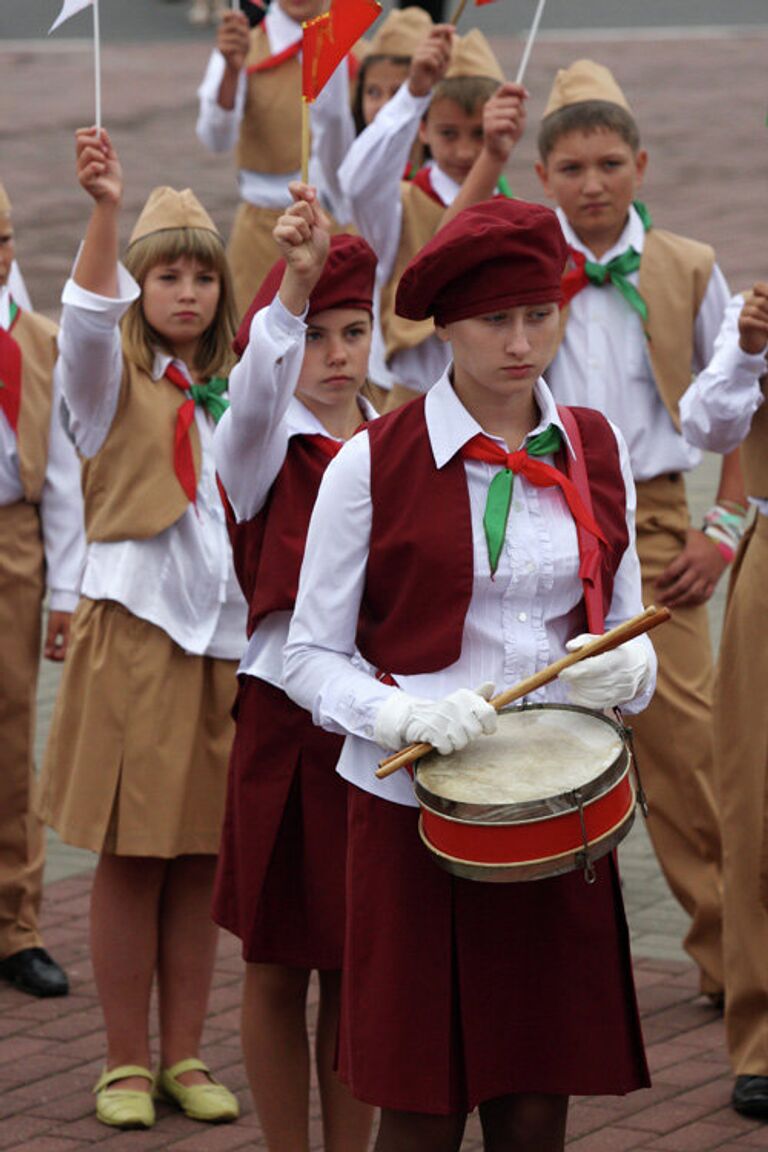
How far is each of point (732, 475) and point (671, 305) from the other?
482 millimetres

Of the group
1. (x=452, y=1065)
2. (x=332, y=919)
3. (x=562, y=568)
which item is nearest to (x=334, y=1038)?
(x=332, y=919)

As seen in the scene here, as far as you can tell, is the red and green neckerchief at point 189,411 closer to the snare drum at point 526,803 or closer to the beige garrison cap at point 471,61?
the snare drum at point 526,803

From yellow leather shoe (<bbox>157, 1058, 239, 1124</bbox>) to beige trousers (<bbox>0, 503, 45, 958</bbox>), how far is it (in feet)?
3.22

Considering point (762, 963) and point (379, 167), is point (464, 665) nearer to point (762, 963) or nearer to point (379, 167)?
point (762, 963)

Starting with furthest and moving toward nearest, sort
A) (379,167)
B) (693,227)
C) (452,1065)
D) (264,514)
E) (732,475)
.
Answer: (693,227)
(379,167)
(732,475)
(264,514)
(452,1065)

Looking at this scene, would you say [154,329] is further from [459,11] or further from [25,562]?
[459,11]

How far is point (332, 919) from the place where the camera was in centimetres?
458

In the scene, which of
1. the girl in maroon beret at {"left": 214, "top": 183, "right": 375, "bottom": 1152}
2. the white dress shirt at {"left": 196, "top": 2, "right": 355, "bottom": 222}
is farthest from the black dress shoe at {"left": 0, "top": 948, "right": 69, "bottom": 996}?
the white dress shirt at {"left": 196, "top": 2, "right": 355, "bottom": 222}

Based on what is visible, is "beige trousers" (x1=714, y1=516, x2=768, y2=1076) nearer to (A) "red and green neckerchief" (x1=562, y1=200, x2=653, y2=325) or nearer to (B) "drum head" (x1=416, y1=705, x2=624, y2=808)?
(A) "red and green neckerchief" (x1=562, y1=200, x2=653, y2=325)

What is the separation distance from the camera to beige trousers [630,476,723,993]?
236 inches

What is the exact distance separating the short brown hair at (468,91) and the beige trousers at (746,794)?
221cm

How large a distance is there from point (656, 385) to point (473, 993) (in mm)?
2493

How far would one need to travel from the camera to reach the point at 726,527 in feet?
19.9

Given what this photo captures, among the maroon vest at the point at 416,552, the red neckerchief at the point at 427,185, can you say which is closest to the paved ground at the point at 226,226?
the maroon vest at the point at 416,552
